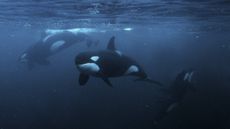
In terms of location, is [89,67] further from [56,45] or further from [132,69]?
[56,45]

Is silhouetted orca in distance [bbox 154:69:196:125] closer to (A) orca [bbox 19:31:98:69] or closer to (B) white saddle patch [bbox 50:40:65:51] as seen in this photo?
(A) orca [bbox 19:31:98:69]

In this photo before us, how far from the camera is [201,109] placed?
20.9 metres

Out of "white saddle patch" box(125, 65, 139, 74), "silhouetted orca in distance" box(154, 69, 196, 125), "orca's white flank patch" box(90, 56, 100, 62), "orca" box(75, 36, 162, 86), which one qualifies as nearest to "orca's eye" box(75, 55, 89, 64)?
"orca" box(75, 36, 162, 86)

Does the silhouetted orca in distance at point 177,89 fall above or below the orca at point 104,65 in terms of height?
below

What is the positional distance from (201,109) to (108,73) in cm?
1229

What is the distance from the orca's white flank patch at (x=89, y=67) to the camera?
9664mm

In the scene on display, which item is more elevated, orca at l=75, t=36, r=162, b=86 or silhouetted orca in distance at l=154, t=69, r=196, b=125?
orca at l=75, t=36, r=162, b=86

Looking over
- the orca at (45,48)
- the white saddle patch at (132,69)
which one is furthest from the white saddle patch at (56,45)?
the white saddle patch at (132,69)

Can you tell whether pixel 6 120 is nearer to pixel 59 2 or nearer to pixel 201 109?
pixel 59 2

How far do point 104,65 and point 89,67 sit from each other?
74 cm

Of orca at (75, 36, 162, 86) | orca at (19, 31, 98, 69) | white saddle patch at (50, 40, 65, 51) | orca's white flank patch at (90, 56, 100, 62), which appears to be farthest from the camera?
white saddle patch at (50, 40, 65, 51)

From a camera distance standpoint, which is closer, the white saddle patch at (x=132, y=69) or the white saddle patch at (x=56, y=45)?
the white saddle patch at (x=132, y=69)

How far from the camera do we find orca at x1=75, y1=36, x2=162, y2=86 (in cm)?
965

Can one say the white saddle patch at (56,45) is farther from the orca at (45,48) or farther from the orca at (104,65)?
the orca at (104,65)
